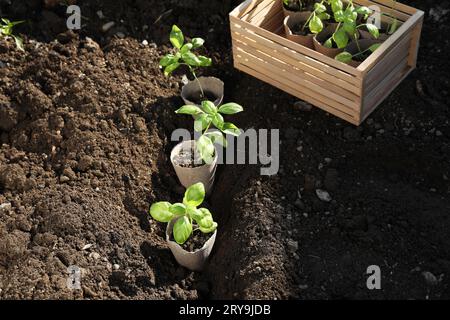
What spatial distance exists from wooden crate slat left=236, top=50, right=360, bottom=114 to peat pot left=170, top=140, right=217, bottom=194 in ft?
1.64

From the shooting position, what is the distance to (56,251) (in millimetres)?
2803

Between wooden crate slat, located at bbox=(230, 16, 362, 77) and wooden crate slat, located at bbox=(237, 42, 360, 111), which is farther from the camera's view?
wooden crate slat, located at bbox=(237, 42, 360, 111)

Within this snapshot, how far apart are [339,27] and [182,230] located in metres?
1.25

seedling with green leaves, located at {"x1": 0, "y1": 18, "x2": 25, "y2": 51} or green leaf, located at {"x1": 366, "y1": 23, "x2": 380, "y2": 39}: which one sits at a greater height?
green leaf, located at {"x1": 366, "y1": 23, "x2": 380, "y2": 39}

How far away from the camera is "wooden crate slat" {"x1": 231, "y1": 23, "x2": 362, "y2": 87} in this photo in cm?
293

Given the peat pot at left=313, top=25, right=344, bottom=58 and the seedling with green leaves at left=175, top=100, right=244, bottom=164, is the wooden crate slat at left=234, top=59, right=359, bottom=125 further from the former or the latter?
the seedling with green leaves at left=175, top=100, right=244, bottom=164

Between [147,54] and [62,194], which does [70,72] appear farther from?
[62,194]

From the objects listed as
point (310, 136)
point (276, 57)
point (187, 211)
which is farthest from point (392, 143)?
point (187, 211)

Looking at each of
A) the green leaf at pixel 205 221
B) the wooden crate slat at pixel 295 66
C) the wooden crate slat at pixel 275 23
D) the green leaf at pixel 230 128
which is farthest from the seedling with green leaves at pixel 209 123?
the wooden crate slat at pixel 275 23

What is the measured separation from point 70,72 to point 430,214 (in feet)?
5.85

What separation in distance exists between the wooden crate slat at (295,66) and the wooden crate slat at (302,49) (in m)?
0.07

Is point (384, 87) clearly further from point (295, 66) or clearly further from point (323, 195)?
point (323, 195)

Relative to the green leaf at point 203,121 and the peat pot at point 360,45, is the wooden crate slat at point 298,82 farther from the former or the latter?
the green leaf at point 203,121

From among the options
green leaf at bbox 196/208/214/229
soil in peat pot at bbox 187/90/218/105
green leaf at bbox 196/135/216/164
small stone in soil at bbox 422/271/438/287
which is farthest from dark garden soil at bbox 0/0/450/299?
green leaf at bbox 196/135/216/164
